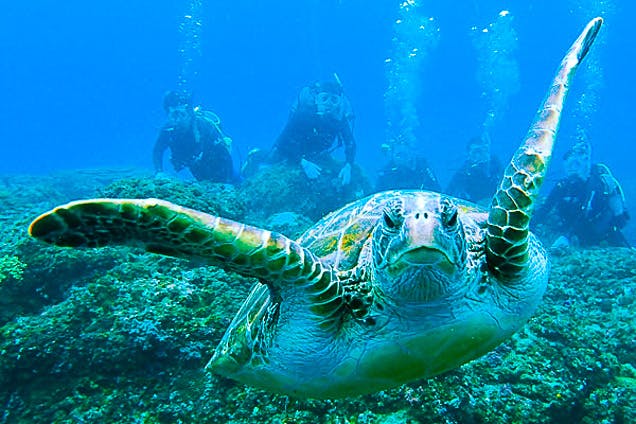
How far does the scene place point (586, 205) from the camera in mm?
9133

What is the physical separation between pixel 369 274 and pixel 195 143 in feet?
34.1

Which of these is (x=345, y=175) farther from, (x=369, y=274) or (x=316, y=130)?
(x=369, y=274)

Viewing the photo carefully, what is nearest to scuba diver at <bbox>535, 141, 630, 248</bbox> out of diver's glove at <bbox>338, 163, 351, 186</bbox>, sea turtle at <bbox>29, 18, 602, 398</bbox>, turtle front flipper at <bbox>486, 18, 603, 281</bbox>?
diver's glove at <bbox>338, 163, 351, 186</bbox>

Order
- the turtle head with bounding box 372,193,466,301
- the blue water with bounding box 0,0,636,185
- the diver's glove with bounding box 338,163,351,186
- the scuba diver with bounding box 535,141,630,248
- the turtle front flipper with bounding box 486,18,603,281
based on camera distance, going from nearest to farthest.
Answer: the turtle head with bounding box 372,193,466,301 < the turtle front flipper with bounding box 486,18,603,281 < the scuba diver with bounding box 535,141,630,248 < the diver's glove with bounding box 338,163,351,186 < the blue water with bounding box 0,0,636,185

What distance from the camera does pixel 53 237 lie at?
1.55 m

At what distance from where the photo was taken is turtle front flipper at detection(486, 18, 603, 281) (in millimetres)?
1915

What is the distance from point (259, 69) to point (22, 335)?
119513 mm

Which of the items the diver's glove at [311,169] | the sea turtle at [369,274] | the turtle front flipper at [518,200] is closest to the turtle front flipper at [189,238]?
the sea turtle at [369,274]

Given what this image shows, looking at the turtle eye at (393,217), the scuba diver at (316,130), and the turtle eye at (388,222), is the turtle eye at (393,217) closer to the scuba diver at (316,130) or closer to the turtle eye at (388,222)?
the turtle eye at (388,222)

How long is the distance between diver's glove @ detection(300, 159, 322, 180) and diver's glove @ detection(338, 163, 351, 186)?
0.59 meters

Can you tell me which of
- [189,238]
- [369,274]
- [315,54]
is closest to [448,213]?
[369,274]

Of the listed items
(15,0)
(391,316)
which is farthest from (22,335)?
(15,0)

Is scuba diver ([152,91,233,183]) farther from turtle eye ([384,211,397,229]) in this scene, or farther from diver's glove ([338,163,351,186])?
turtle eye ([384,211,397,229])

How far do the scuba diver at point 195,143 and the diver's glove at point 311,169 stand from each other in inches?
95.7
